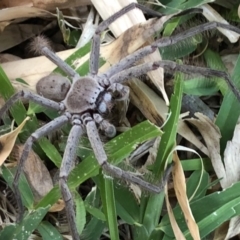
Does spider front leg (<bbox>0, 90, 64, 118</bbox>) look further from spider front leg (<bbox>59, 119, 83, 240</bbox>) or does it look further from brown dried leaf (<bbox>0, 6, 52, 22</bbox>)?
brown dried leaf (<bbox>0, 6, 52, 22</bbox>)

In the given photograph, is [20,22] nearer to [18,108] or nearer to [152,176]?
[18,108]

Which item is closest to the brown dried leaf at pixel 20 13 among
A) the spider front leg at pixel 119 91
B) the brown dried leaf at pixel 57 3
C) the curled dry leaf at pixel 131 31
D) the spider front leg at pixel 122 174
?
the brown dried leaf at pixel 57 3

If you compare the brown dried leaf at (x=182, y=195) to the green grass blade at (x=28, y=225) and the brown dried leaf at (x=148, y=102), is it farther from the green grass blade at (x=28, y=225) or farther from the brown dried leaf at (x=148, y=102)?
the green grass blade at (x=28, y=225)

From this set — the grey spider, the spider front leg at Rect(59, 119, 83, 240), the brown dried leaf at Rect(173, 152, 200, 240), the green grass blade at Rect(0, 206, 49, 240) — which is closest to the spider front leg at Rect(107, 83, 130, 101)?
the grey spider

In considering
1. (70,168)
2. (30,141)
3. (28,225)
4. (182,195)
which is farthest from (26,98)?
(182,195)

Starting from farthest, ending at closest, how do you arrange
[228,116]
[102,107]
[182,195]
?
[102,107]
[228,116]
[182,195]

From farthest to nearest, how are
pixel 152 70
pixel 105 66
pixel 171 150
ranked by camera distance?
1. pixel 105 66
2. pixel 152 70
3. pixel 171 150

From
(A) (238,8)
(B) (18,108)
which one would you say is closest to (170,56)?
(A) (238,8)

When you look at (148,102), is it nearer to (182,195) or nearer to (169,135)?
(169,135)
